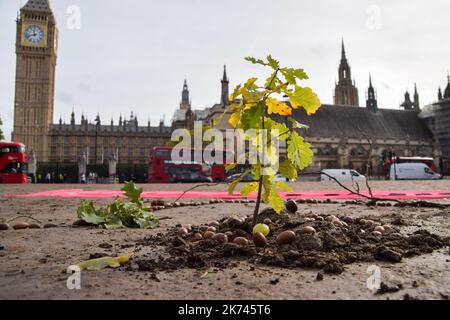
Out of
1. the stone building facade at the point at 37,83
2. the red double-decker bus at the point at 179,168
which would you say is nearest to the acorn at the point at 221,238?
the red double-decker bus at the point at 179,168

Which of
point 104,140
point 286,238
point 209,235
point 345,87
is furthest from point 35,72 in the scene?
point 286,238

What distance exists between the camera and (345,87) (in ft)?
244

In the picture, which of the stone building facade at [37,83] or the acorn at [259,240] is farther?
the stone building facade at [37,83]

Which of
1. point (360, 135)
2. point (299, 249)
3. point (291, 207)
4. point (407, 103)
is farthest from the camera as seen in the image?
point (407, 103)

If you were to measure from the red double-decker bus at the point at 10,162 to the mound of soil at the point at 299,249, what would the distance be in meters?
27.3

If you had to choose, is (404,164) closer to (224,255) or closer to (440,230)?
(440,230)

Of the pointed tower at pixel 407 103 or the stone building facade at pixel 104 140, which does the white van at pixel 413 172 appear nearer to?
the pointed tower at pixel 407 103

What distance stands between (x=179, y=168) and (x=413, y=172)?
965 inches

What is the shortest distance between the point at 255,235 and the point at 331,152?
56.3 m

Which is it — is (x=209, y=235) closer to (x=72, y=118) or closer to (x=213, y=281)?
(x=213, y=281)

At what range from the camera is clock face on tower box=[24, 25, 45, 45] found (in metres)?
74.2

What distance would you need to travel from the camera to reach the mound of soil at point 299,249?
2.08m

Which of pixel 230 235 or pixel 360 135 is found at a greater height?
pixel 360 135

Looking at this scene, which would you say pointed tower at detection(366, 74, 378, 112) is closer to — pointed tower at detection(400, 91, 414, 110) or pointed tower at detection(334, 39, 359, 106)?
pointed tower at detection(334, 39, 359, 106)
